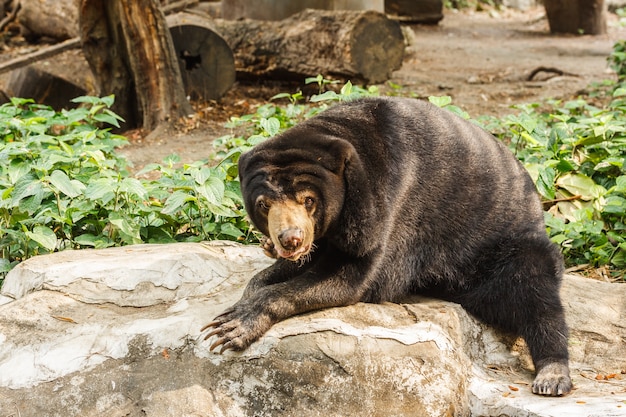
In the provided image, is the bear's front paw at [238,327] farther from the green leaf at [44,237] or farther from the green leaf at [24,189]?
the green leaf at [24,189]

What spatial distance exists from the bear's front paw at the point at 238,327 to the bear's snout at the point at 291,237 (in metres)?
0.39

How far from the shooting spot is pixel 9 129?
6.65 metres

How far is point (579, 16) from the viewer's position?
1703cm

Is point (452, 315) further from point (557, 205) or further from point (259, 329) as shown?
point (557, 205)

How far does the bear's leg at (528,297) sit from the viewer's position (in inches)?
155

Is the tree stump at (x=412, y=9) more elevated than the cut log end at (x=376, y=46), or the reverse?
the cut log end at (x=376, y=46)

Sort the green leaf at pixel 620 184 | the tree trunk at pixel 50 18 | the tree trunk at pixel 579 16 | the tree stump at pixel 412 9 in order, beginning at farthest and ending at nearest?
the tree stump at pixel 412 9 → the tree trunk at pixel 579 16 → the tree trunk at pixel 50 18 → the green leaf at pixel 620 184

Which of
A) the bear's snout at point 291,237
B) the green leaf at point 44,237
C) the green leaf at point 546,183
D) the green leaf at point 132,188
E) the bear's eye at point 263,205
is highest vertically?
the bear's eye at point 263,205

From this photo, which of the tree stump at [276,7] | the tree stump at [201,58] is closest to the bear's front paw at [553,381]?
the tree stump at [201,58]

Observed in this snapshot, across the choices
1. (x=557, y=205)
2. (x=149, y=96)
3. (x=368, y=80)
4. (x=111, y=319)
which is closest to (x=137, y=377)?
(x=111, y=319)

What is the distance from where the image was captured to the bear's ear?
368 cm

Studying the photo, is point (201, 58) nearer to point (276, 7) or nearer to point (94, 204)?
point (276, 7)

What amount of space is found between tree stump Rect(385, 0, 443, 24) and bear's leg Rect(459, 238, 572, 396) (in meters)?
14.7

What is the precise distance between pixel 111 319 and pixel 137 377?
1.72 ft
